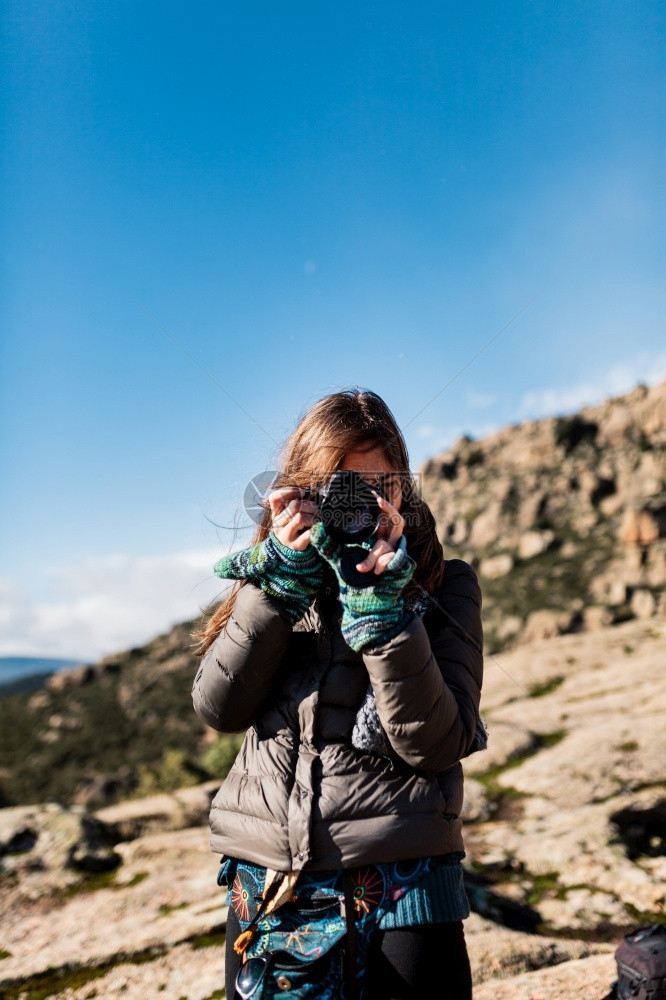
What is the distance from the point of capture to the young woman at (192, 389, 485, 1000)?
1.80m

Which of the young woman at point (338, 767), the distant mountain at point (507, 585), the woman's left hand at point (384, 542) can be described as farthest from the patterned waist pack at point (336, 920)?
the distant mountain at point (507, 585)

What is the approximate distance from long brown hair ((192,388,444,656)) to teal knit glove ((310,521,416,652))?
0.31m

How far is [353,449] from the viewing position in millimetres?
2141

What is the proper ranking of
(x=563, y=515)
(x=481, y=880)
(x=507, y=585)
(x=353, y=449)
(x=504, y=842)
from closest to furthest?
(x=353, y=449) → (x=481, y=880) → (x=504, y=842) → (x=507, y=585) → (x=563, y=515)

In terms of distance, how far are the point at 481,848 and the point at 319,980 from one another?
6.29m

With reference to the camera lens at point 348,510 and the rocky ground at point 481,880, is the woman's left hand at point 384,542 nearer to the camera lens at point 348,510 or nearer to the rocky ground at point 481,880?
the camera lens at point 348,510

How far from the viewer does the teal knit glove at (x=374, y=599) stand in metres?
1.77

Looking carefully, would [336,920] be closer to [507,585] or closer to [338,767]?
[338,767]

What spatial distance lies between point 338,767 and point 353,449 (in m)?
0.97

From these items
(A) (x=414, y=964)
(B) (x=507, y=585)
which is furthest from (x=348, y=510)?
(B) (x=507, y=585)

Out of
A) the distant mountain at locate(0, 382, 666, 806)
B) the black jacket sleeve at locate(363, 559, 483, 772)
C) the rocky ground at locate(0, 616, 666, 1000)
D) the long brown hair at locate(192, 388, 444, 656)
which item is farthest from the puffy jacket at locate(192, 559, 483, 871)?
the distant mountain at locate(0, 382, 666, 806)

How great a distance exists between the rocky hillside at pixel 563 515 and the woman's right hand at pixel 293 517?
30.5 metres

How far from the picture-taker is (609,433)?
170ft

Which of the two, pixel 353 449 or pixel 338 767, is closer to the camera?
pixel 338 767
